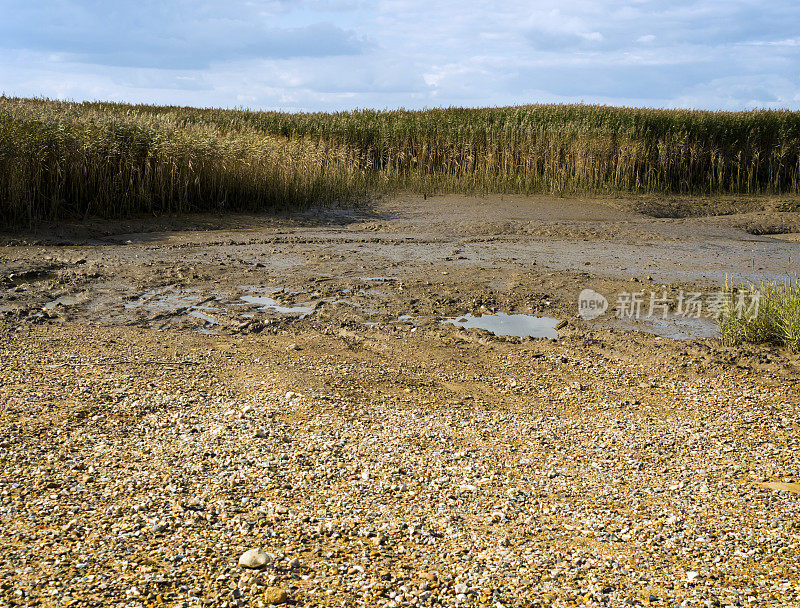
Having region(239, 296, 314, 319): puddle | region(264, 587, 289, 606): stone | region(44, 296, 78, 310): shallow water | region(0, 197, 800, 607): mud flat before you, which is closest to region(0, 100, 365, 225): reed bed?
region(0, 197, 800, 607): mud flat

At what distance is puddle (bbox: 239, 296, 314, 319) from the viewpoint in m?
7.00

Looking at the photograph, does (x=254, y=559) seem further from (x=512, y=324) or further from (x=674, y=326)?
(x=674, y=326)

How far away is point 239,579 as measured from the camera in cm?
282

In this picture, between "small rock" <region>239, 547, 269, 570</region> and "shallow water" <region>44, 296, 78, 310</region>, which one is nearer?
"small rock" <region>239, 547, 269, 570</region>

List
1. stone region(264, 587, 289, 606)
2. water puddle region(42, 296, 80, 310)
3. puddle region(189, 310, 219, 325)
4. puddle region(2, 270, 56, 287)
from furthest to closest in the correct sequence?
puddle region(2, 270, 56, 287)
water puddle region(42, 296, 80, 310)
puddle region(189, 310, 219, 325)
stone region(264, 587, 289, 606)

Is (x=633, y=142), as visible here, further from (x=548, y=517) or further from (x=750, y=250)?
(x=548, y=517)

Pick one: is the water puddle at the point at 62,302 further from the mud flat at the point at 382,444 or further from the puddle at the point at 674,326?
the puddle at the point at 674,326

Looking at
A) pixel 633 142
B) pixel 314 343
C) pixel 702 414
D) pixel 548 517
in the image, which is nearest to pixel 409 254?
pixel 314 343

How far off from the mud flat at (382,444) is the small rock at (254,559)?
3cm

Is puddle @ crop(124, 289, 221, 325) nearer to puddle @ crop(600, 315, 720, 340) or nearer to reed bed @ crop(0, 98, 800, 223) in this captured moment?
puddle @ crop(600, 315, 720, 340)

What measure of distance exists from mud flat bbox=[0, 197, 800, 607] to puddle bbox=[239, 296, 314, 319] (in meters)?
0.05

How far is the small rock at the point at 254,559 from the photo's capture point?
2.90 meters

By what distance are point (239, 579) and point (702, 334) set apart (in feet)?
16.4

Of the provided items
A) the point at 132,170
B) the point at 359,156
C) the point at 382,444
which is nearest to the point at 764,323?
the point at 382,444
